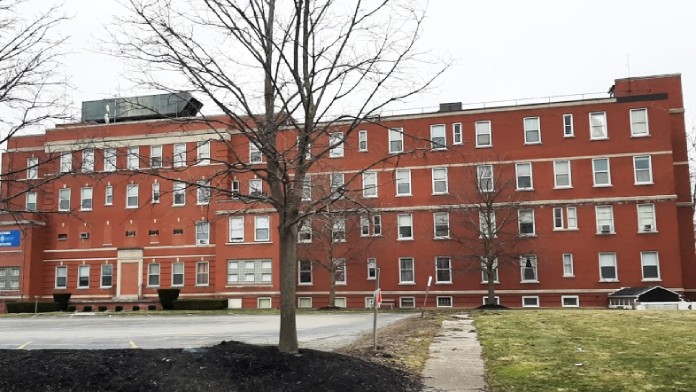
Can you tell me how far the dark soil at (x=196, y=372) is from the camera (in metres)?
8.52

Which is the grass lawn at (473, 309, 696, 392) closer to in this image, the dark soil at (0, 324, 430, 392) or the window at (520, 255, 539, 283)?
the dark soil at (0, 324, 430, 392)

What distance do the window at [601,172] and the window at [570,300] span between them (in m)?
7.86

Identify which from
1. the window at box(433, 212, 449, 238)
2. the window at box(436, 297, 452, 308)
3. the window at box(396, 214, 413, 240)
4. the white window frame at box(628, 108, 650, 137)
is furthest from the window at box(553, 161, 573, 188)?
the window at box(436, 297, 452, 308)

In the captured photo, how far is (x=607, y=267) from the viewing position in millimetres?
43281

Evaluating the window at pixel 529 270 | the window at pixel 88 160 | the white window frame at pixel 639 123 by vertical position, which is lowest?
the window at pixel 529 270

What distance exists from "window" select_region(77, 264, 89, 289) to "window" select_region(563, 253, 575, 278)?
36.5m

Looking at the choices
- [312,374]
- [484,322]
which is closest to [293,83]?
[312,374]

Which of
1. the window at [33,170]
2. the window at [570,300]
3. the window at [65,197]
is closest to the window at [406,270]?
the window at [570,300]

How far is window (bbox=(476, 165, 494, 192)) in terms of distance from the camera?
43.8 metres

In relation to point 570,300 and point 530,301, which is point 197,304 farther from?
point 570,300

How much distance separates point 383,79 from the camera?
10.1m

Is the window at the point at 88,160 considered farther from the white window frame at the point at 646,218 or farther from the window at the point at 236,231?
the white window frame at the point at 646,218

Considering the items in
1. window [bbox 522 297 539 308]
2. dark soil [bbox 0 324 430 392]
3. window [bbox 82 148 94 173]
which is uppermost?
window [bbox 82 148 94 173]


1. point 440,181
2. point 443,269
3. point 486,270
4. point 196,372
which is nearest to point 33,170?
point 196,372
